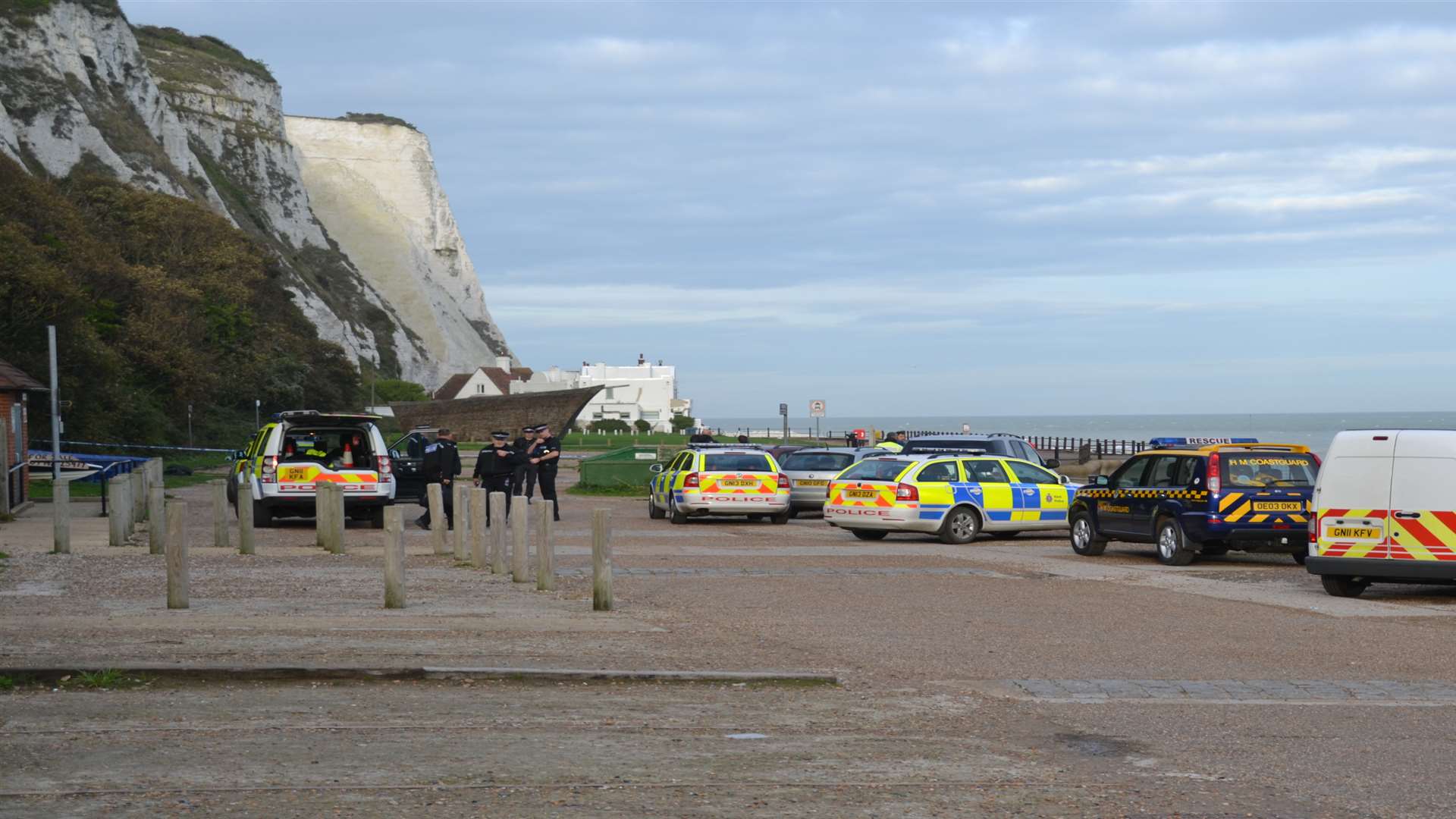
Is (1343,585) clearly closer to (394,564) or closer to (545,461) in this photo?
(394,564)

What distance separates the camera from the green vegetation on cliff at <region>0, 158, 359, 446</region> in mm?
44875

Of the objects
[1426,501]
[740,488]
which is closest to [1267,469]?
[1426,501]

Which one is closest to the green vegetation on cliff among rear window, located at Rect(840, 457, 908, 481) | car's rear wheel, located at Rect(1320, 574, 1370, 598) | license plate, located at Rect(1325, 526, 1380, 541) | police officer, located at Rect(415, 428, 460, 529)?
police officer, located at Rect(415, 428, 460, 529)

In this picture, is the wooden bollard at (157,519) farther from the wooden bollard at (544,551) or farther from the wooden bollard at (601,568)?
the wooden bollard at (601,568)

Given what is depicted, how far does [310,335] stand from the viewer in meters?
92.3

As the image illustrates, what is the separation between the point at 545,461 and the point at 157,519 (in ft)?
29.3

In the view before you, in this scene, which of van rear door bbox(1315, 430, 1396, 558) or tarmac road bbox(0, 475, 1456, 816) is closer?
tarmac road bbox(0, 475, 1456, 816)

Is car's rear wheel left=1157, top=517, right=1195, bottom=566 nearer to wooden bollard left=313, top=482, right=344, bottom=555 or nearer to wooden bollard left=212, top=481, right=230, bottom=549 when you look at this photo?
wooden bollard left=313, top=482, right=344, bottom=555

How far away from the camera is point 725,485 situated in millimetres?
27797

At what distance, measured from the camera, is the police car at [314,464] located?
972 inches

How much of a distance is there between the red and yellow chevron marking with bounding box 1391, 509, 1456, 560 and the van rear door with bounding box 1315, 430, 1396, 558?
0.10 meters

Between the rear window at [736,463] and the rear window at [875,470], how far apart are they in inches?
145

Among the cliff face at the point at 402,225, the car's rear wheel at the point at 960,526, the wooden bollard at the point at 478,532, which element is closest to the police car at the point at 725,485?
the car's rear wheel at the point at 960,526

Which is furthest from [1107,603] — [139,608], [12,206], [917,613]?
[12,206]
